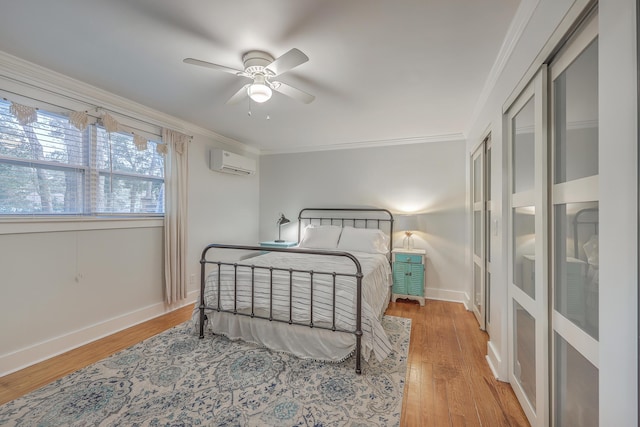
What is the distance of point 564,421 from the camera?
1.27 m

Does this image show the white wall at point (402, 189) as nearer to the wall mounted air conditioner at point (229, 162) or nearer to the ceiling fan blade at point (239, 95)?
the wall mounted air conditioner at point (229, 162)

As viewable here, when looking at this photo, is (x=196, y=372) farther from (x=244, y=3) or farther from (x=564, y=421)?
(x=244, y=3)

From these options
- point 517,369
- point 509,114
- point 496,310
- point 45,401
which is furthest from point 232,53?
point 517,369

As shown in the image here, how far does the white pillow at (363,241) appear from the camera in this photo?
12.4 feet

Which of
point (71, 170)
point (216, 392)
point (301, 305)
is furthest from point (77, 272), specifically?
point (301, 305)

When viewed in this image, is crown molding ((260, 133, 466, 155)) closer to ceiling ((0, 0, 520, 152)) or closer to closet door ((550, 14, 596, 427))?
ceiling ((0, 0, 520, 152))

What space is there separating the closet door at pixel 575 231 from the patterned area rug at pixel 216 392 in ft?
3.01

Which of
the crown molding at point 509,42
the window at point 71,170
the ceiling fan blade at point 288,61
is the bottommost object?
the window at point 71,170

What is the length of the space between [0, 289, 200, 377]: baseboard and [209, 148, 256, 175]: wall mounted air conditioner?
1.97m

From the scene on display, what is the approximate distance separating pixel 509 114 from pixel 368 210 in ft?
8.33

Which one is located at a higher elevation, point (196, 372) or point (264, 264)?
point (264, 264)

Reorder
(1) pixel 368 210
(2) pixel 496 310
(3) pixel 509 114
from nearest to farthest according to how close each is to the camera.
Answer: (3) pixel 509 114
(2) pixel 496 310
(1) pixel 368 210

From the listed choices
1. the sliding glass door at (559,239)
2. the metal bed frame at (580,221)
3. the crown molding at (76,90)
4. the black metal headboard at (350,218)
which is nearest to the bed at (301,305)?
the sliding glass door at (559,239)

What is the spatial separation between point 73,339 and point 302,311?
212 centimetres
